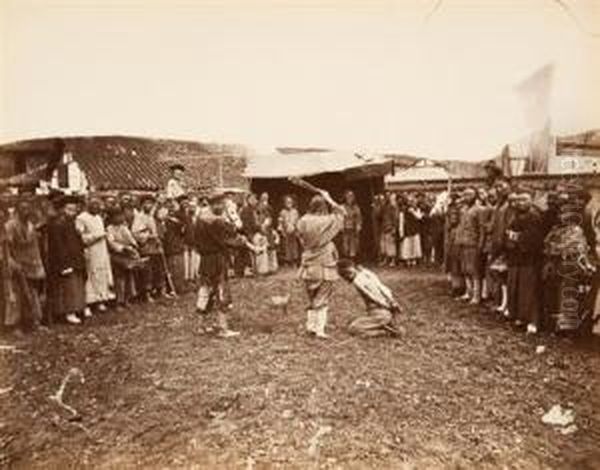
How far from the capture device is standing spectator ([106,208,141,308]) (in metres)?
3.58

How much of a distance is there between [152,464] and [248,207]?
1161 mm

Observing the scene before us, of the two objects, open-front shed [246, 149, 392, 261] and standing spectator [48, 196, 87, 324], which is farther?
standing spectator [48, 196, 87, 324]

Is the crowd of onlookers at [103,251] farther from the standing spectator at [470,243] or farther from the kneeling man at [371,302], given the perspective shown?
the standing spectator at [470,243]

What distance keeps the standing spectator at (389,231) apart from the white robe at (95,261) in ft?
4.14

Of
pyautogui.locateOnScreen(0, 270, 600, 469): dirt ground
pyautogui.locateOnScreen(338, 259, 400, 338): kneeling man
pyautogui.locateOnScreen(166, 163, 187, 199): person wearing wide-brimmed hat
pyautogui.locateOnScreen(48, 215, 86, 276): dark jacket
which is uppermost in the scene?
pyautogui.locateOnScreen(166, 163, 187, 199): person wearing wide-brimmed hat

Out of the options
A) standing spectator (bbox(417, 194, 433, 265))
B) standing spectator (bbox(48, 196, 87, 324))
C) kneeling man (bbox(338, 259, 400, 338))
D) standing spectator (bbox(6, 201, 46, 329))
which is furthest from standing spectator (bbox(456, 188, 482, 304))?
standing spectator (bbox(6, 201, 46, 329))

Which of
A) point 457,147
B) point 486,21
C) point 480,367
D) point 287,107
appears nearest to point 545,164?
point 457,147

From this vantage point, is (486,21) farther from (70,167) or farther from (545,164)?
(70,167)

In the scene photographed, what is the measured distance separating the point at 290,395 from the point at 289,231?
722mm

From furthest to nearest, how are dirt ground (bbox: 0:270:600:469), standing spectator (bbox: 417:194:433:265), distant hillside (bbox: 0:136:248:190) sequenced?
standing spectator (bbox: 417:194:433:265)
distant hillside (bbox: 0:136:248:190)
dirt ground (bbox: 0:270:600:469)

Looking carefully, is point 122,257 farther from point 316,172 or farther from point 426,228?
point 426,228

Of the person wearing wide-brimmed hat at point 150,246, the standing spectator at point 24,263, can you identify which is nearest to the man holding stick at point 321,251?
the person wearing wide-brimmed hat at point 150,246

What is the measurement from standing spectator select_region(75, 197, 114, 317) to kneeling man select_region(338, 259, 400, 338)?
3.53 ft

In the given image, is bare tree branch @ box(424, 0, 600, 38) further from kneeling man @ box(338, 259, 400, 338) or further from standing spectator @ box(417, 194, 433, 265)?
kneeling man @ box(338, 259, 400, 338)
